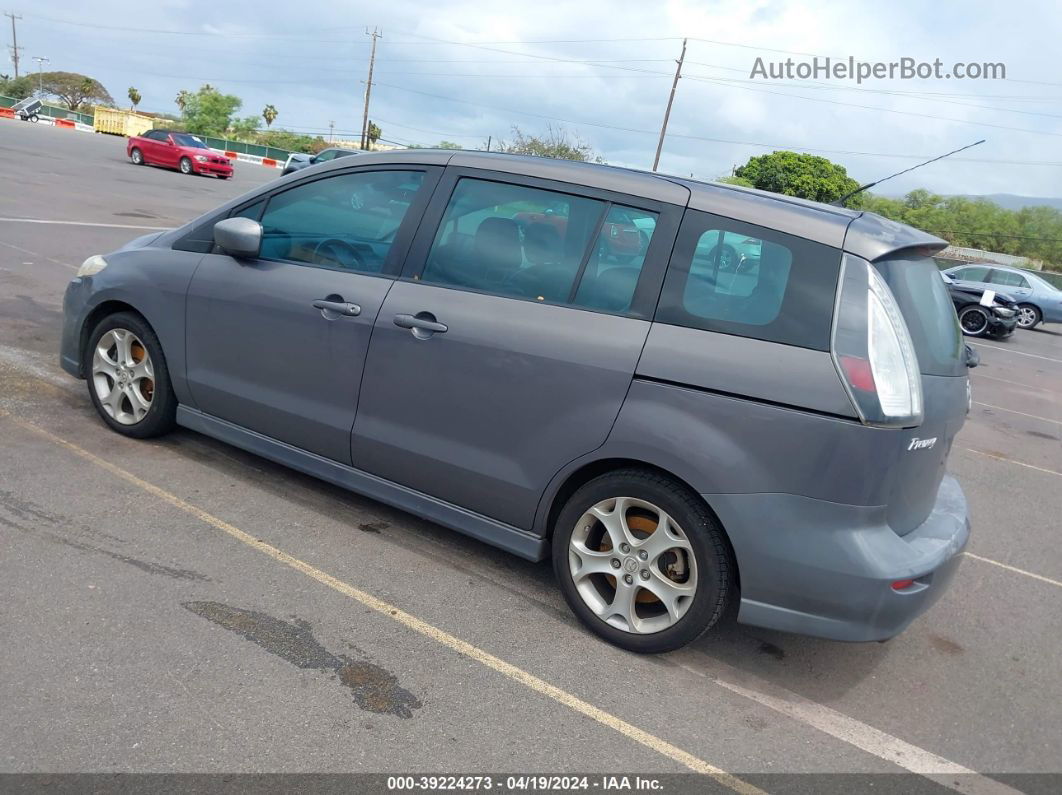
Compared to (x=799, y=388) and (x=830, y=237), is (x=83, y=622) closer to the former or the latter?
(x=799, y=388)

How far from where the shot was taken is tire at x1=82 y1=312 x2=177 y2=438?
5.12 metres

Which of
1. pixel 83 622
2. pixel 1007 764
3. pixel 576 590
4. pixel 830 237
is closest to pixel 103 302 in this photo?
pixel 83 622

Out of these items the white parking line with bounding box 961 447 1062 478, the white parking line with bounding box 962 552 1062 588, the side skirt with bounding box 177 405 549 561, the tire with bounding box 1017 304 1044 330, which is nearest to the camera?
the side skirt with bounding box 177 405 549 561

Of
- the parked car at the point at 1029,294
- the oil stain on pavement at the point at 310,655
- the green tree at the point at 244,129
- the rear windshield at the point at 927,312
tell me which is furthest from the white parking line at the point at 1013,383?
the green tree at the point at 244,129

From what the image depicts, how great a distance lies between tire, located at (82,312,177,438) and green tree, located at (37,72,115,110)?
128m

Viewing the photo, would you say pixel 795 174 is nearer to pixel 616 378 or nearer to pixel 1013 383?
pixel 1013 383

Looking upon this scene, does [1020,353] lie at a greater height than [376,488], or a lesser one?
greater

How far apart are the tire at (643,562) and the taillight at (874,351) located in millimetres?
736

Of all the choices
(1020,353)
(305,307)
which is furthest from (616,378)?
(1020,353)

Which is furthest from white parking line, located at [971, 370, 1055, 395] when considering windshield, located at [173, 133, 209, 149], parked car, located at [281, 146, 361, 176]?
windshield, located at [173, 133, 209, 149]

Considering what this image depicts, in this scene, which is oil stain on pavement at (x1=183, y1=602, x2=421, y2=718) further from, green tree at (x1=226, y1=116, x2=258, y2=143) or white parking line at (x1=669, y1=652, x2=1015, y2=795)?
green tree at (x1=226, y1=116, x2=258, y2=143)

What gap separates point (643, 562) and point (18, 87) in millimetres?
119593

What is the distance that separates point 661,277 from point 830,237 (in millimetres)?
656

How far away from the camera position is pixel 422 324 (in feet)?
13.4
